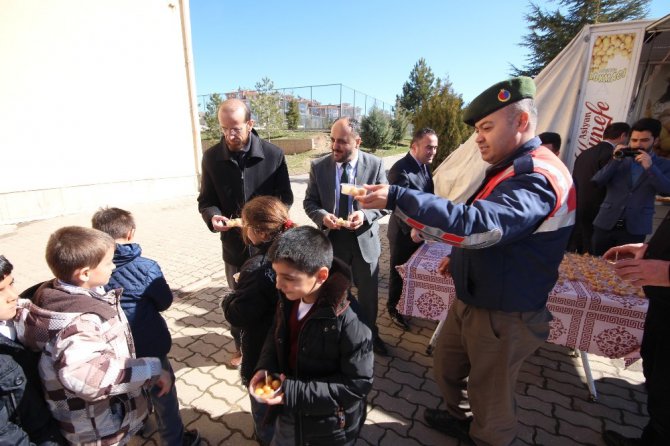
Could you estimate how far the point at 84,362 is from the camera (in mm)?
1398

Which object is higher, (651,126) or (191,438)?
(651,126)

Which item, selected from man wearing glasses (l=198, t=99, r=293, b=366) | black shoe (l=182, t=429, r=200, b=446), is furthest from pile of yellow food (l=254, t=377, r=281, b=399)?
man wearing glasses (l=198, t=99, r=293, b=366)

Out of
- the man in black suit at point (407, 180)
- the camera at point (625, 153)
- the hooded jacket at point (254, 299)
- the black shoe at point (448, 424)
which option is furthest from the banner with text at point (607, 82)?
the hooded jacket at point (254, 299)

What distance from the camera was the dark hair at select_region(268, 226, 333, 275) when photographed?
1.52 metres

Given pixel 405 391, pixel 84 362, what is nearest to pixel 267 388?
pixel 84 362

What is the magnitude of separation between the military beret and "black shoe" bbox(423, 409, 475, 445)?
2060 mm

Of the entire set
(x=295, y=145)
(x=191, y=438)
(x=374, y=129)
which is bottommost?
(x=191, y=438)

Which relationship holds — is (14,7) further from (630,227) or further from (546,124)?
(630,227)

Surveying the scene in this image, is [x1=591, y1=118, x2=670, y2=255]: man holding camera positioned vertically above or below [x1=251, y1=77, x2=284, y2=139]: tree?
below

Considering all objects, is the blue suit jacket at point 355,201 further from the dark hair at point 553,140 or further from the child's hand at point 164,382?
the dark hair at point 553,140

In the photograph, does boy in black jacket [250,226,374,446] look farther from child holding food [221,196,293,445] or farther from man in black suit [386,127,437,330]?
man in black suit [386,127,437,330]

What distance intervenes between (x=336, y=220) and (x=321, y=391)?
60.9 inches

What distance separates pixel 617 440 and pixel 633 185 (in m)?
2.93

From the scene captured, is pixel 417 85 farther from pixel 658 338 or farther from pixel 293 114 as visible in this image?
pixel 658 338
